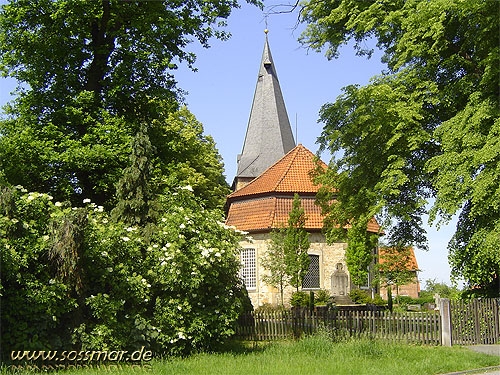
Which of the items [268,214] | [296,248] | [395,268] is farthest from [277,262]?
[395,268]

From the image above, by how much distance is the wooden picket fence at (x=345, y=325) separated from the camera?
55.9 feet

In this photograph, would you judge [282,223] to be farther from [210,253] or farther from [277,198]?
[210,253]

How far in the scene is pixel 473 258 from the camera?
55.7 ft

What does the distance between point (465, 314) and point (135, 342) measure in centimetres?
930

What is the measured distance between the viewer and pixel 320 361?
12.0m

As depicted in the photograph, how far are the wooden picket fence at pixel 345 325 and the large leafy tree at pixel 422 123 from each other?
2.02m

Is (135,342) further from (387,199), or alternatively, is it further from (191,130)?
(191,130)

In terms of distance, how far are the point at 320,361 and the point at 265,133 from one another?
3799 cm

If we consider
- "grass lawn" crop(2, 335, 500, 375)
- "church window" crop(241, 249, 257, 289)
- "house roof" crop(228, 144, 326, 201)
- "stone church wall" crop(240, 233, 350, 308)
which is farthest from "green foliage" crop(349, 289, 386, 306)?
"grass lawn" crop(2, 335, 500, 375)

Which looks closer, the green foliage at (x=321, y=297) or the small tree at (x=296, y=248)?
the small tree at (x=296, y=248)

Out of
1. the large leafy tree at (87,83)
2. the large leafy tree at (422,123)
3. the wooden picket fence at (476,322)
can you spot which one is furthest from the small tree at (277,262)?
the wooden picket fence at (476,322)

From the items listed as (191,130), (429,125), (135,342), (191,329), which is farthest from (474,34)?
(191,130)

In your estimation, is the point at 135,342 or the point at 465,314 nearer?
the point at 135,342

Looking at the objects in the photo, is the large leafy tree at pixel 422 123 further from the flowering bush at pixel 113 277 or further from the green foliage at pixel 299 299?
the green foliage at pixel 299 299
